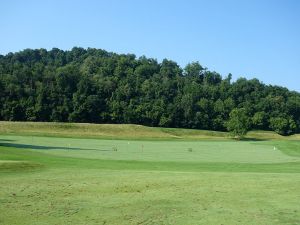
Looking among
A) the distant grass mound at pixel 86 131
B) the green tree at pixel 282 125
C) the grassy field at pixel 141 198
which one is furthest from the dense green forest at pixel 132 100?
the grassy field at pixel 141 198

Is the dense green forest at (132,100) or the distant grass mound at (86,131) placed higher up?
the dense green forest at (132,100)

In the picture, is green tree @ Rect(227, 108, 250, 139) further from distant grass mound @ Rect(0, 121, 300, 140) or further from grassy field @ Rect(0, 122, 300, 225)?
grassy field @ Rect(0, 122, 300, 225)

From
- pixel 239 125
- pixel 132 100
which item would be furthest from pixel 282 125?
pixel 132 100

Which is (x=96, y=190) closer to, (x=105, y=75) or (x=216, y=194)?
(x=216, y=194)

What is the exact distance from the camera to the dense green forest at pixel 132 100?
12344cm

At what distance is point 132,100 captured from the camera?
5408 inches

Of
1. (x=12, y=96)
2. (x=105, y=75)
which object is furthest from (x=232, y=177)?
(x=105, y=75)

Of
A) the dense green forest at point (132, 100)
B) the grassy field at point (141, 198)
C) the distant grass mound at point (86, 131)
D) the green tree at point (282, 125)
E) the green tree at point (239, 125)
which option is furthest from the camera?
the green tree at point (282, 125)

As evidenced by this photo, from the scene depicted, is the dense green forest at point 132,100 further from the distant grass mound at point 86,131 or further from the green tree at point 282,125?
the distant grass mound at point 86,131

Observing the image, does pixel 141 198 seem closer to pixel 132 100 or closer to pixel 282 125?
pixel 132 100

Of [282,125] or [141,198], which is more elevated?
[282,125]

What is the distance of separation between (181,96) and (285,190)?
415 ft

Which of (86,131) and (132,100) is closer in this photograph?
(86,131)

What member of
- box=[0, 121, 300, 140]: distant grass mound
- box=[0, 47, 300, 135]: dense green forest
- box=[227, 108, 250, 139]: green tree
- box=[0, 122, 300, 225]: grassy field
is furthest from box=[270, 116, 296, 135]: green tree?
box=[0, 122, 300, 225]: grassy field
